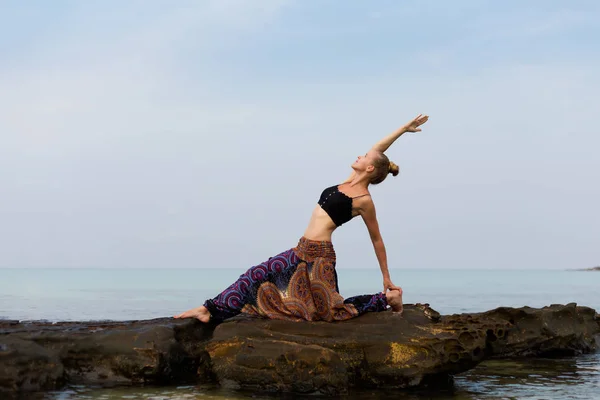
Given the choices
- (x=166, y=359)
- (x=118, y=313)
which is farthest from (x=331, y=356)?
(x=118, y=313)

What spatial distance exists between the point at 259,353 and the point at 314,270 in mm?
1346

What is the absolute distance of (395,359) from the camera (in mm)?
8820

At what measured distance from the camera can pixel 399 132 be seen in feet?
30.7

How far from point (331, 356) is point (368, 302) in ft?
4.43

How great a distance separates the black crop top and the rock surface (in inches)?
54.1

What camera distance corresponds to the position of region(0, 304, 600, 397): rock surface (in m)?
8.34

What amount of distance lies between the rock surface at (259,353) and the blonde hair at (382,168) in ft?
6.00

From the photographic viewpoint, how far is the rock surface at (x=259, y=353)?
328 inches

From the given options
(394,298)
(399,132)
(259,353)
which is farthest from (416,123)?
(259,353)

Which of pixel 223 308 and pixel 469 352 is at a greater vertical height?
pixel 223 308

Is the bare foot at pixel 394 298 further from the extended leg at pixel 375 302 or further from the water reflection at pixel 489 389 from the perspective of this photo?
the water reflection at pixel 489 389

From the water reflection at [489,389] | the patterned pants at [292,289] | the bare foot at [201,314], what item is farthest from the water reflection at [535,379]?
the bare foot at [201,314]

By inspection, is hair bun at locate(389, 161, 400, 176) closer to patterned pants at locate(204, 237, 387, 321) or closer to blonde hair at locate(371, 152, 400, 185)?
blonde hair at locate(371, 152, 400, 185)

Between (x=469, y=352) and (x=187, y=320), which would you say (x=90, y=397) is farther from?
(x=469, y=352)
